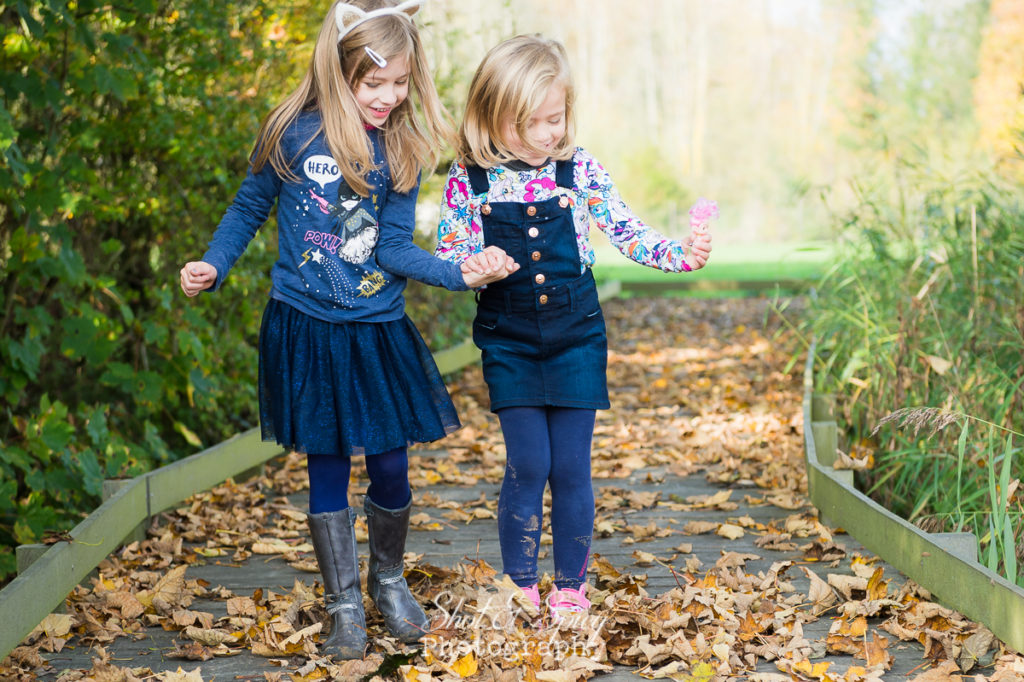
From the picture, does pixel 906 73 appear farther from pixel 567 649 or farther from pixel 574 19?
pixel 567 649

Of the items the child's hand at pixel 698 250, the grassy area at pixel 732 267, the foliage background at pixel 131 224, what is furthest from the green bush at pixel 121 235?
the grassy area at pixel 732 267

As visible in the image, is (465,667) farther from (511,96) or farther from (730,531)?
(730,531)

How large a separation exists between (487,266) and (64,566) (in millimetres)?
1631

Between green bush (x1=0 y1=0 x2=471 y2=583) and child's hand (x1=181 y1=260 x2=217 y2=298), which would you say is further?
green bush (x1=0 y1=0 x2=471 y2=583)

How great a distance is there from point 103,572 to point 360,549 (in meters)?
0.85

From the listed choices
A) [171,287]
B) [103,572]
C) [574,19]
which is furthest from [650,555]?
[574,19]

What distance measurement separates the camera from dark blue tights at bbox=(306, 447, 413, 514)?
2.98 meters

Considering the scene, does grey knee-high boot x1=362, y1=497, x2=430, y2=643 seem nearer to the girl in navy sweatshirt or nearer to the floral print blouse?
the girl in navy sweatshirt

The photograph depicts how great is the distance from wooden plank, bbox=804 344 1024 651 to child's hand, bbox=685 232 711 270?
104 cm

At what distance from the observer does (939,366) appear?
13.9ft

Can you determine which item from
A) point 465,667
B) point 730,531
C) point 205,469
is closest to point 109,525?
point 205,469

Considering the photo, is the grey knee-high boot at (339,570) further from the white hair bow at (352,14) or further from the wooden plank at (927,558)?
the wooden plank at (927,558)

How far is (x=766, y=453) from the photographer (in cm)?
523

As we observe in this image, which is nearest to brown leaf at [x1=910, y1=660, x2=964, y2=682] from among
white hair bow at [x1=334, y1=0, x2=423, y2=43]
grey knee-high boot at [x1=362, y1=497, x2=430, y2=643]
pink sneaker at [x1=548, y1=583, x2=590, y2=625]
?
pink sneaker at [x1=548, y1=583, x2=590, y2=625]
